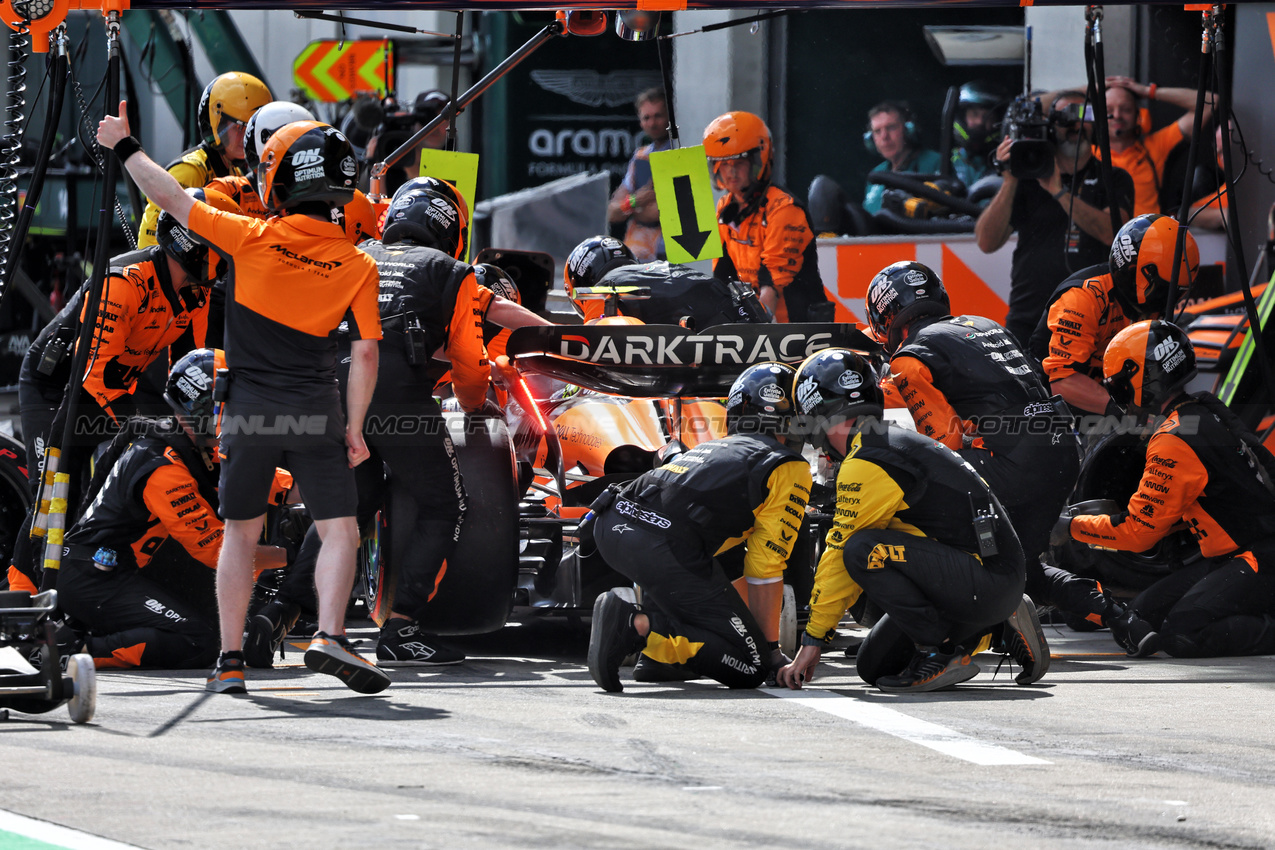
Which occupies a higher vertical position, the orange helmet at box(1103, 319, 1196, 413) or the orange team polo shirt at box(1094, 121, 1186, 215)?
the orange team polo shirt at box(1094, 121, 1186, 215)

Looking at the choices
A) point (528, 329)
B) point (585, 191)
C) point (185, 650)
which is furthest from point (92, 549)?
point (585, 191)

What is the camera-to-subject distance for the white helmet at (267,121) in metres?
5.99

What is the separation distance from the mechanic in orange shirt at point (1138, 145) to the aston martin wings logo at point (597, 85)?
536 centimetres

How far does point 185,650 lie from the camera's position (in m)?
6.59

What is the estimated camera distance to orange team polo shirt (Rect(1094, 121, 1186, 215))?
1123cm

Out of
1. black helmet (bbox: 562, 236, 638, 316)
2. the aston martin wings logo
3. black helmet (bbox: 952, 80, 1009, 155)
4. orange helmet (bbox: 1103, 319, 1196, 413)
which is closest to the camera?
orange helmet (bbox: 1103, 319, 1196, 413)

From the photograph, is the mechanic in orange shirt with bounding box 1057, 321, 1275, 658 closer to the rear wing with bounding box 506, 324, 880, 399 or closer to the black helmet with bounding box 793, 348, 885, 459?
the rear wing with bounding box 506, 324, 880, 399

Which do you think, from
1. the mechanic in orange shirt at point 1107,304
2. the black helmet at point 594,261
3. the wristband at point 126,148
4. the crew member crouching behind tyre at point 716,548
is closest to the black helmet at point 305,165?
the wristband at point 126,148

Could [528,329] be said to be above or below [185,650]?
above

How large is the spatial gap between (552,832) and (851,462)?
269cm

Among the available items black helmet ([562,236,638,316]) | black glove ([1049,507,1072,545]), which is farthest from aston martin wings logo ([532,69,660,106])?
black glove ([1049,507,1072,545])

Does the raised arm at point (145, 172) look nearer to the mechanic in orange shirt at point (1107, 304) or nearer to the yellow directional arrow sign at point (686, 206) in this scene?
the yellow directional arrow sign at point (686, 206)

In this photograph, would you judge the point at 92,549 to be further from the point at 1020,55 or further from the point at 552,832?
the point at 1020,55

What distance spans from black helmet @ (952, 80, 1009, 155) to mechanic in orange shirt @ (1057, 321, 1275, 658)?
6.34 meters
